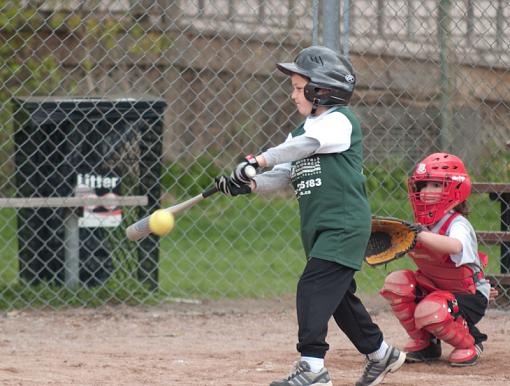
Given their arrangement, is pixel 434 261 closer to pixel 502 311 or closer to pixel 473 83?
pixel 502 311

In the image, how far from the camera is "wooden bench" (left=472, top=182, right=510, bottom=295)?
6.26 m

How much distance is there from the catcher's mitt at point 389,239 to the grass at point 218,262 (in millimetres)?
2279

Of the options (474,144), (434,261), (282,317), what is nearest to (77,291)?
(282,317)

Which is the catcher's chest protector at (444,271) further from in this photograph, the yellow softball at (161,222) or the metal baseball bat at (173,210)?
the yellow softball at (161,222)

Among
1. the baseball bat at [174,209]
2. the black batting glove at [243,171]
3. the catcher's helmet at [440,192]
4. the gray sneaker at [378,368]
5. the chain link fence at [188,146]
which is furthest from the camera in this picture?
the chain link fence at [188,146]

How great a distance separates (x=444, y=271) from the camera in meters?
4.89

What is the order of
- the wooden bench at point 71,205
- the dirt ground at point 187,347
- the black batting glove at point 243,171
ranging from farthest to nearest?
1. the wooden bench at point 71,205
2. the dirt ground at point 187,347
3. the black batting glove at point 243,171

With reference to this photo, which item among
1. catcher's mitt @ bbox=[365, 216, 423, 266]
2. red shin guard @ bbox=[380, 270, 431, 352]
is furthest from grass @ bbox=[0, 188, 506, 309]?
catcher's mitt @ bbox=[365, 216, 423, 266]

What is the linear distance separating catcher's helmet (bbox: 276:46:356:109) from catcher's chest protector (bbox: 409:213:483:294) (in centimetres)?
103

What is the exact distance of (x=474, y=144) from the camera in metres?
7.57

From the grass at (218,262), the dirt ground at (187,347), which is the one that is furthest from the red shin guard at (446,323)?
the grass at (218,262)

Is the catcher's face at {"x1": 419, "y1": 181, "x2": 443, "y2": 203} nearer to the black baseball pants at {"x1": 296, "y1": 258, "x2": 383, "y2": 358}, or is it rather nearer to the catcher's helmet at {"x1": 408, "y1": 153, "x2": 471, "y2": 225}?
the catcher's helmet at {"x1": 408, "y1": 153, "x2": 471, "y2": 225}

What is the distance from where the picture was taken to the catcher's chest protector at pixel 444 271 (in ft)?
15.9

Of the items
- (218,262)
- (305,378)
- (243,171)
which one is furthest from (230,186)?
(218,262)
